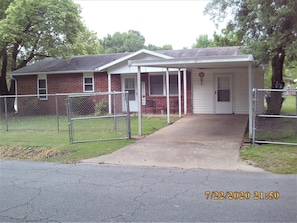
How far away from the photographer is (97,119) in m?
17.6

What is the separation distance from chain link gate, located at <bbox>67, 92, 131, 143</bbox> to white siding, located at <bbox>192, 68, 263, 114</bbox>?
431 cm

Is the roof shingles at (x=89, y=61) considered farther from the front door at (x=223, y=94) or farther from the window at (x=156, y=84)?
the front door at (x=223, y=94)

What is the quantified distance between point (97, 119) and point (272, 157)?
11.1 meters

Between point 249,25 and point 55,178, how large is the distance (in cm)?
1002

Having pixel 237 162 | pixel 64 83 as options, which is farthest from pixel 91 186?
pixel 64 83

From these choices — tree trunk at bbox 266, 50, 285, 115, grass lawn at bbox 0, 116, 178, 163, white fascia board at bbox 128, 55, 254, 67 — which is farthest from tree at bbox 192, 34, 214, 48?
white fascia board at bbox 128, 55, 254, 67

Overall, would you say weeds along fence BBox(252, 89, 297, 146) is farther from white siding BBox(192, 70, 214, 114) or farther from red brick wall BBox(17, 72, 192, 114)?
red brick wall BBox(17, 72, 192, 114)

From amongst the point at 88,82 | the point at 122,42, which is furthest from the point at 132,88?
the point at 122,42

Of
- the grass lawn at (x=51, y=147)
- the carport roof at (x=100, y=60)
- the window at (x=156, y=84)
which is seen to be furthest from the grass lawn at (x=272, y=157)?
the window at (x=156, y=84)

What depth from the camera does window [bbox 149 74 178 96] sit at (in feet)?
63.9

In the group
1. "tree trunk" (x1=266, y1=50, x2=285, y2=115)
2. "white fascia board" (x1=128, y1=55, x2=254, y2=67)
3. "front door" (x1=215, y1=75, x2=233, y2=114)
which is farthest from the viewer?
"front door" (x1=215, y1=75, x2=233, y2=114)

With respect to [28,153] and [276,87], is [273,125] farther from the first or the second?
[28,153]

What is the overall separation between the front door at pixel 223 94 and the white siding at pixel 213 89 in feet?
0.70

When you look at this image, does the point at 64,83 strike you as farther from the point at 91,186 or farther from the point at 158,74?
the point at 91,186
